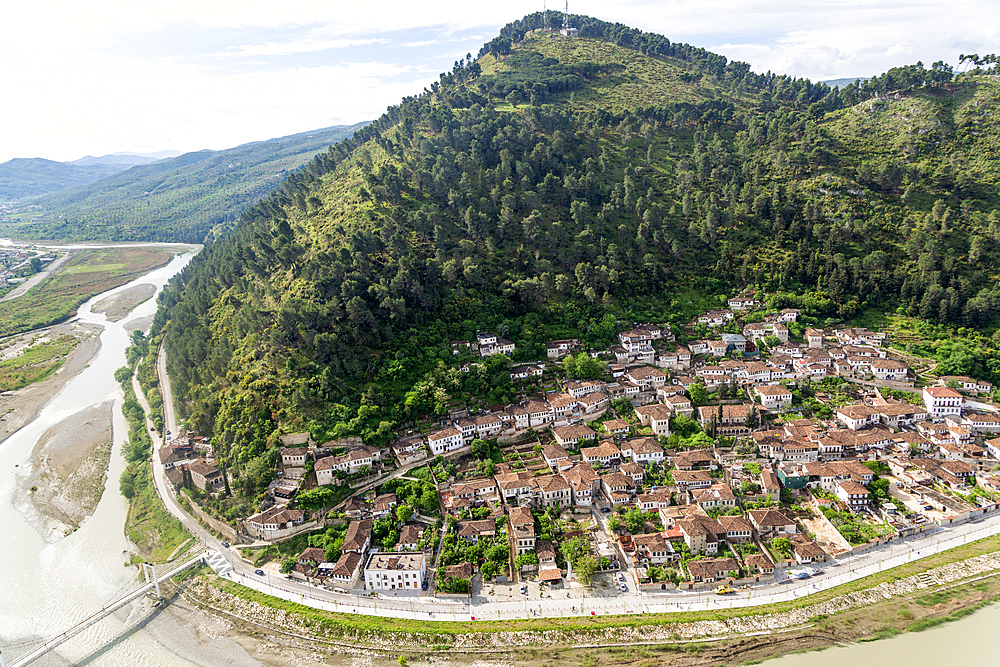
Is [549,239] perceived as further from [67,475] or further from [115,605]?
[67,475]

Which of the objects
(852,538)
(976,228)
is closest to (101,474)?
(852,538)

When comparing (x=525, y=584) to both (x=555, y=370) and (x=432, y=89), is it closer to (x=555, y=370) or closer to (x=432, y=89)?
(x=555, y=370)

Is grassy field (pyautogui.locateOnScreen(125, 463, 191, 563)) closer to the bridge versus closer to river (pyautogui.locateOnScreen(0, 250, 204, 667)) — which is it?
river (pyautogui.locateOnScreen(0, 250, 204, 667))

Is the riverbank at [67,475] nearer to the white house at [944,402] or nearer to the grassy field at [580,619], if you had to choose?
the grassy field at [580,619]

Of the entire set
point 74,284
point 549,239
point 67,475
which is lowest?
point 67,475

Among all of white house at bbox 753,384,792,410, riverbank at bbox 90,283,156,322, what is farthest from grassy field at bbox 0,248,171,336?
white house at bbox 753,384,792,410

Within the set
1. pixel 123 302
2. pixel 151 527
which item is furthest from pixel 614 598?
pixel 123 302

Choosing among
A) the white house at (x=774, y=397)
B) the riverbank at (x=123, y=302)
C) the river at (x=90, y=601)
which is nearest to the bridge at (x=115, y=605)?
the river at (x=90, y=601)
